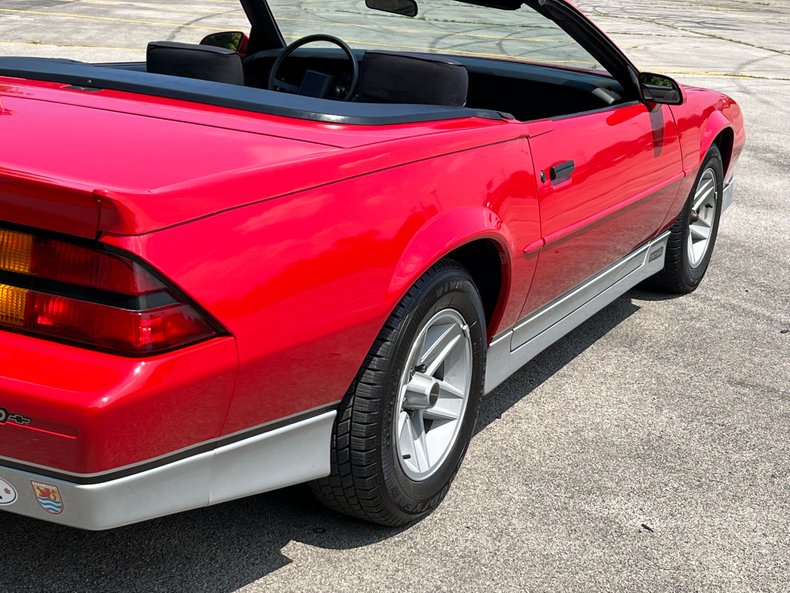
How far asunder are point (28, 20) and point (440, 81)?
14.9m

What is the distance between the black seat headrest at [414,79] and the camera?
122 inches

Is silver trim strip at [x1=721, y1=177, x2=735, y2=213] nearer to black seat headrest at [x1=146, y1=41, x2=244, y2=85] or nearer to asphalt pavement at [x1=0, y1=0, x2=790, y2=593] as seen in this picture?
asphalt pavement at [x1=0, y1=0, x2=790, y2=593]

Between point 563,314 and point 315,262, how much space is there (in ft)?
5.31

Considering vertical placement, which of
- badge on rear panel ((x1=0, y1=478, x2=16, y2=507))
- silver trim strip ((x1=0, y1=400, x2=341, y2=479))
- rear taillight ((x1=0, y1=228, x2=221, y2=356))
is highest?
rear taillight ((x1=0, y1=228, x2=221, y2=356))

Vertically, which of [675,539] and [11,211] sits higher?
[11,211]

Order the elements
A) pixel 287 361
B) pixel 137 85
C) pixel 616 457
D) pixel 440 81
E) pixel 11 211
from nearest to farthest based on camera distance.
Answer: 1. pixel 11 211
2. pixel 287 361
3. pixel 137 85
4. pixel 440 81
5. pixel 616 457

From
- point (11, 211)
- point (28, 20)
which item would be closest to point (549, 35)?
point (11, 211)

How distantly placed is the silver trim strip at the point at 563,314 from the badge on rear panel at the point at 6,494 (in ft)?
5.08

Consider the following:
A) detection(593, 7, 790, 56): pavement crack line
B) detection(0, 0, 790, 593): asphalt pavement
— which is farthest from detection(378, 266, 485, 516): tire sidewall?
detection(593, 7, 790, 56): pavement crack line

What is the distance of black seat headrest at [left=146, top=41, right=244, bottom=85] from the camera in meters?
3.35

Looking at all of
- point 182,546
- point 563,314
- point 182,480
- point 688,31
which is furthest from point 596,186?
point 688,31

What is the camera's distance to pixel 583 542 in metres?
2.81

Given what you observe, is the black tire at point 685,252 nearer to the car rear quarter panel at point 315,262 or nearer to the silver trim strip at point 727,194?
the silver trim strip at point 727,194

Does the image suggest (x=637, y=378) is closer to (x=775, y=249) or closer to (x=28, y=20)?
(x=775, y=249)
